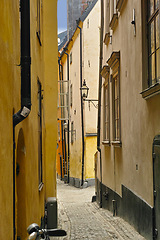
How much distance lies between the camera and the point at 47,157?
37.2ft

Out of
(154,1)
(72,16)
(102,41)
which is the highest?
(72,16)

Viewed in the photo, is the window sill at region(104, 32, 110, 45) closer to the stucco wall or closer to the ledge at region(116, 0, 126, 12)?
the stucco wall

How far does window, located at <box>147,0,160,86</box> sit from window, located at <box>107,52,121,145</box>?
3.69 meters

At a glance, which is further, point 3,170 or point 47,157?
point 47,157

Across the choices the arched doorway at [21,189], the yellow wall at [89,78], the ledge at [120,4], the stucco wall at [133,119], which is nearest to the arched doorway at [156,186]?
the stucco wall at [133,119]

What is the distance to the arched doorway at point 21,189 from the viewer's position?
20.1 feet

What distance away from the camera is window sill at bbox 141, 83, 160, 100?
6.84 m

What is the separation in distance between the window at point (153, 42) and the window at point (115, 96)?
145 inches

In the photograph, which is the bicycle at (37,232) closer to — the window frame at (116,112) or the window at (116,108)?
the window frame at (116,112)

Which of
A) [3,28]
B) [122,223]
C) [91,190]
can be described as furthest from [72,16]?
[3,28]

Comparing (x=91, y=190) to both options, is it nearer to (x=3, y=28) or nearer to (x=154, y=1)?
(x=154, y=1)

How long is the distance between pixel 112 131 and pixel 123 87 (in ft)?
6.94

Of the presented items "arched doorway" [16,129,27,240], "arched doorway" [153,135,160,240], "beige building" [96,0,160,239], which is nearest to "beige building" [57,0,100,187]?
"beige building" [96,0,160,239]

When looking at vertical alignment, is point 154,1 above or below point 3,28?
above
